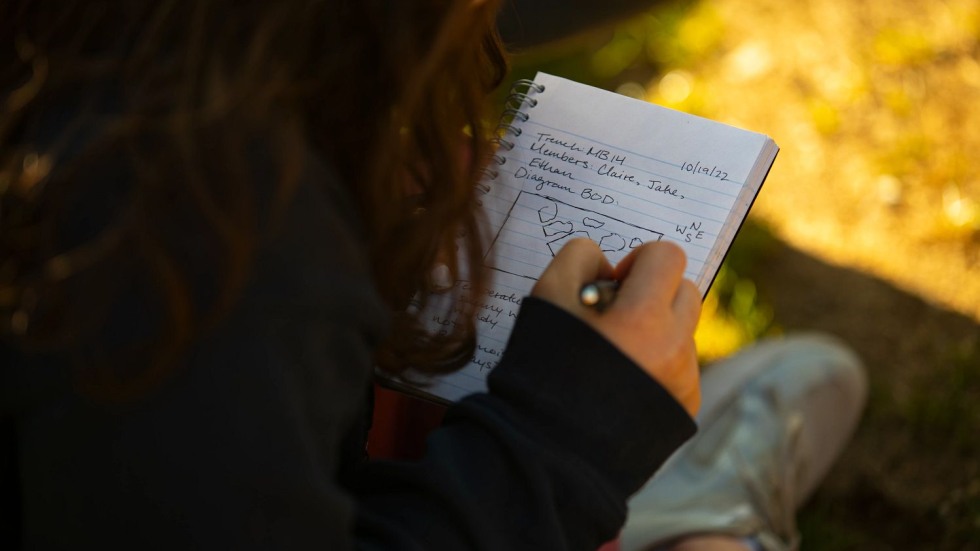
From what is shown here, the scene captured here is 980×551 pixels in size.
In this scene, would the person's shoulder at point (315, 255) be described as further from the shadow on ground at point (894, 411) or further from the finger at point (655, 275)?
the shadow on ground at point (894, 411)

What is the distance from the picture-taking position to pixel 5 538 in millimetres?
607

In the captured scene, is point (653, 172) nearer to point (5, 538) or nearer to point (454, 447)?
point (454, 447)

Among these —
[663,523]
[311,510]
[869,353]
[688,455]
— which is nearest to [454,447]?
[311,510]

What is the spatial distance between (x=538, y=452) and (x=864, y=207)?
1.14 meters

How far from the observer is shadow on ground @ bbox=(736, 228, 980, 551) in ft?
4.16

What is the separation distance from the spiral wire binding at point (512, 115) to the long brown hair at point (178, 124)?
0.30 m

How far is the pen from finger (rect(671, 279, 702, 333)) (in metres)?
0.05

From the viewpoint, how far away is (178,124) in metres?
0.47

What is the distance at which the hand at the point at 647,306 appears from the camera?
2.21 ft

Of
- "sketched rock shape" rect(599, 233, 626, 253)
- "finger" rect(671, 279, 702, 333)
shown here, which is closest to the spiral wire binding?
"sketched rock shape" rect(599, 233, 626, 253)

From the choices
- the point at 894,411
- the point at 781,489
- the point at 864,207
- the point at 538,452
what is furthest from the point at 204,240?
the point at 864,207

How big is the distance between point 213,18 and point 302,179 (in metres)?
0.09

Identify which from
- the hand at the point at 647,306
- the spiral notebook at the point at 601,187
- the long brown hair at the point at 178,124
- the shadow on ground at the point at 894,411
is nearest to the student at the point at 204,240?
the long brown hair at the point at 178,124

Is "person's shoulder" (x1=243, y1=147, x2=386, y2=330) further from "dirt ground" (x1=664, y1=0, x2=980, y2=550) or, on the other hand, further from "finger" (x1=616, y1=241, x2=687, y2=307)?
"dirt ground" (x1=664, y1=0, x2=980, y2=550)
